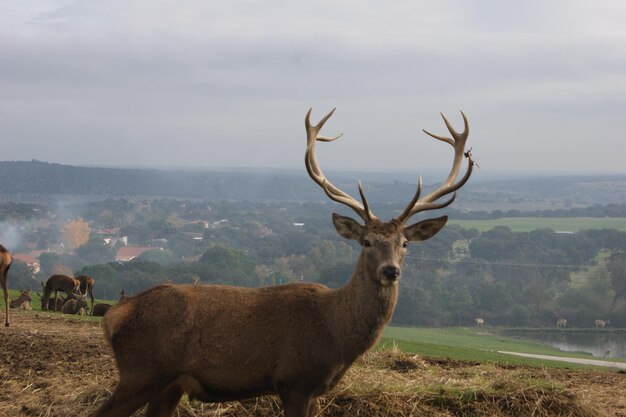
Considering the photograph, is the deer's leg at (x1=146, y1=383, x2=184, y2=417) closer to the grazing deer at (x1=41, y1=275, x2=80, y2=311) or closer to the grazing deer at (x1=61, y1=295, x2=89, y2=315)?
the grazing deer at (x1=61, y1=295, x2=89, y2=315)

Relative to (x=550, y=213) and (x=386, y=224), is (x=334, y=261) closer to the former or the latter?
(x=386, y=224)

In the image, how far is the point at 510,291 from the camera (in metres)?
66.2

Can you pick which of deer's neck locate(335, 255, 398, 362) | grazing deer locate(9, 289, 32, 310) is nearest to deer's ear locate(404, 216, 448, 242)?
deer's neck locate(335, 255, 398, 362)

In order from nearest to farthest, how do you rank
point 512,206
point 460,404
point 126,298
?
point 126,298, point 460,404, point 512,206

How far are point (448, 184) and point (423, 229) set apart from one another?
0.88 meters

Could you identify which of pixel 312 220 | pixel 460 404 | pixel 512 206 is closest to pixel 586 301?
pixel 460 404

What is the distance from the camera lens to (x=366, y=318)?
7.57 meters

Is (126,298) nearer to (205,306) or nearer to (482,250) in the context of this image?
(205,306)

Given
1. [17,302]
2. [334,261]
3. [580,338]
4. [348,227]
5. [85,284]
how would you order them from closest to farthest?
[348,227], [17,302], [85,284], [580,338], [334,261]

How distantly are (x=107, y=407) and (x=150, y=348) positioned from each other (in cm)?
65

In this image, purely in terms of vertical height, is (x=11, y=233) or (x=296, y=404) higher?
(x=296, y=404)

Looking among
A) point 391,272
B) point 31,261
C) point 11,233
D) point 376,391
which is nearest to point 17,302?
point 376,391

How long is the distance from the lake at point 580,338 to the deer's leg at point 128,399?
34.5 m

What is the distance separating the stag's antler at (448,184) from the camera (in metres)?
8.02
